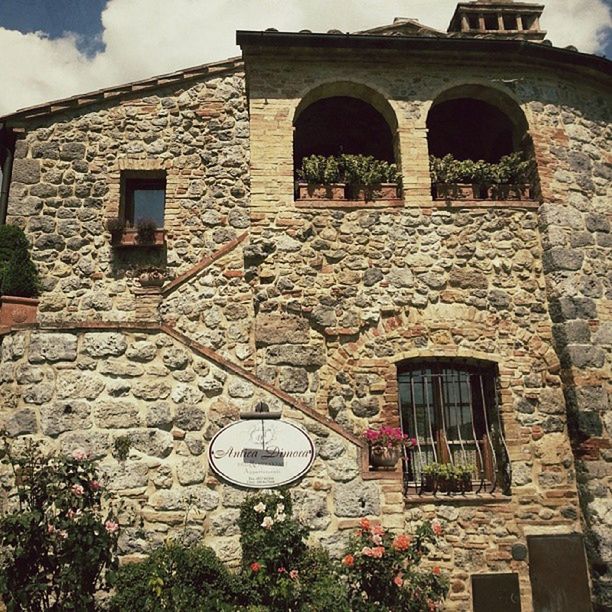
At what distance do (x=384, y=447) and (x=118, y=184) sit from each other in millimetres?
6941

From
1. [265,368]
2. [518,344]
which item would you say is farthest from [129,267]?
[518,344]

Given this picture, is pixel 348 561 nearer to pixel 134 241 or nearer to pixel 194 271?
pixel 194 271

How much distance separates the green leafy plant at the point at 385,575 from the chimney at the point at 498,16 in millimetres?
9722

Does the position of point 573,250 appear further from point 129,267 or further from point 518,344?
point 129,267

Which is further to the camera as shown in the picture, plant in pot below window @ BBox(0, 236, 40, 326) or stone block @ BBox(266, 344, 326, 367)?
plant in pot below window @ BBox(0, 236, 40, 326)

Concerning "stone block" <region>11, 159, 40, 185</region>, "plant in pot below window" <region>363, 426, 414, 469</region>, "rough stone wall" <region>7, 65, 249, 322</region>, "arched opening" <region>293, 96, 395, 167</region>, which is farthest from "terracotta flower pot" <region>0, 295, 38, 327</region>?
"arched opening" <region>293, 96, 395, 167</region>

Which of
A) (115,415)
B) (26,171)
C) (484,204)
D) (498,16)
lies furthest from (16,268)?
(498,16)

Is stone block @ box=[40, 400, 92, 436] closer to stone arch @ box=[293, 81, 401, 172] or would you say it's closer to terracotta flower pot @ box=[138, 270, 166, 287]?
terracotta flower pot @ box=[138, 270, 166, 287]

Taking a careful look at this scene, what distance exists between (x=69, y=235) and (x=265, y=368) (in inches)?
192

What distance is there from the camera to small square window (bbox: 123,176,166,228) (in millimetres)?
10266

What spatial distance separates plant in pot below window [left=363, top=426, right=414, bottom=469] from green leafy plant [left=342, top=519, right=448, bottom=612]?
721mm

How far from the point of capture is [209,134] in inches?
410

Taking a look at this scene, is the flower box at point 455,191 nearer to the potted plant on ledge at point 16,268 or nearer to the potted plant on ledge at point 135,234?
the potted plant on ledge at point 135,234

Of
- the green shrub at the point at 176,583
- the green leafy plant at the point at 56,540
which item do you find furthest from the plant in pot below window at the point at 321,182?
the green shrub at the point at 176,583
